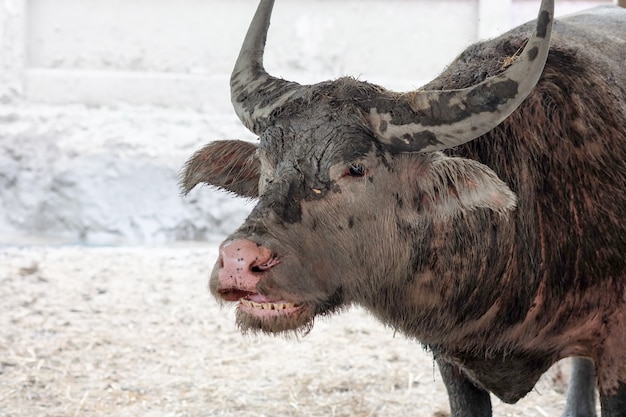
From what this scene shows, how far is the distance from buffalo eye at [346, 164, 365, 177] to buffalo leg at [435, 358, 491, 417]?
1250 mm

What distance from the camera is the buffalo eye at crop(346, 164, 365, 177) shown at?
2.91 meters

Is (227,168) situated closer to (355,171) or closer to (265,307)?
(355,171)

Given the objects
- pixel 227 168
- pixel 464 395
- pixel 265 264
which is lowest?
pixel 464 395

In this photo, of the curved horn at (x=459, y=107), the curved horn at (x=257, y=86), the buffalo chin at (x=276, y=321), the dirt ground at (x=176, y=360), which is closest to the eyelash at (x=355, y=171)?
the curved horn at (x=459, y=107)

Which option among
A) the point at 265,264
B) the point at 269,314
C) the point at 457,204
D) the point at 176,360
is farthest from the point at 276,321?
the point at 176,360

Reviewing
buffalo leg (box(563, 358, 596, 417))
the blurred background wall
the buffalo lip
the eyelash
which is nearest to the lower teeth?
the buffalo lip

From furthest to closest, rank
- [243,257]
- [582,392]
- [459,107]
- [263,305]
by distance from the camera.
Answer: [582,392]
[459,107]
[263,305]
[243,257]

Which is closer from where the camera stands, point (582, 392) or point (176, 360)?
point (582, 392)

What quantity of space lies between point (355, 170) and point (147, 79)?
744cm

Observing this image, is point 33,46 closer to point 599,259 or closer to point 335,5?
point 335,5

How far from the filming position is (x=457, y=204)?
9.69 feet

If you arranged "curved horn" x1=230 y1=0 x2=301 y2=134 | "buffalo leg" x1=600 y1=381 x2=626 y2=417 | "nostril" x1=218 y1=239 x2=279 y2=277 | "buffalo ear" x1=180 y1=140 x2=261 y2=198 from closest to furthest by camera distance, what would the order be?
"nostril" x1=218 y1=239 x2=279 y2=277 < "curved horn" x1=230 y1=0 x2=301 y2=134 < "buffalo leg" x1=600 y1=381 x2=626 y2=417 < "buffalo ear" x1=180 y1=140 x2=261 y2=198

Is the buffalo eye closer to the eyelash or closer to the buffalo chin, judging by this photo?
the eyelash

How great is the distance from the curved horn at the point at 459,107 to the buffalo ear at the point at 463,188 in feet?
0.26
